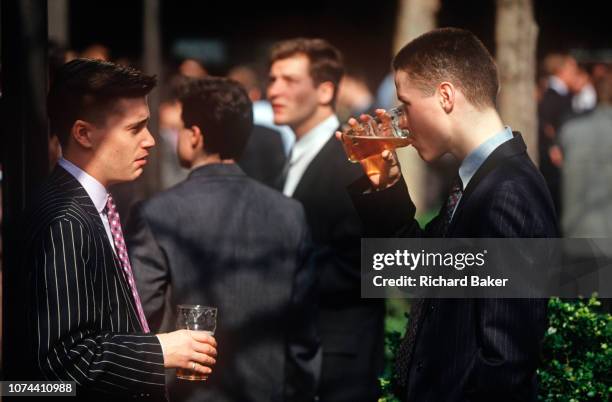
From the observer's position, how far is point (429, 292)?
131 inches

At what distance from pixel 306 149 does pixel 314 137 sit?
73 mm

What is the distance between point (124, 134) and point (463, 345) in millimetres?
1181

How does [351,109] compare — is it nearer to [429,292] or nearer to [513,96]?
[513,96]

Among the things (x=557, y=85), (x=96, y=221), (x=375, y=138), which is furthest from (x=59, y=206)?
(x=557, y=85)

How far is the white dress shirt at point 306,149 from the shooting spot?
538 cm

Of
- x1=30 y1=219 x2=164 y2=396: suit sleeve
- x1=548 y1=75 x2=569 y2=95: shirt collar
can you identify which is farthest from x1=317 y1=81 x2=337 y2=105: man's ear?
x1=548 y1=75 x2=569 y2=95: shirt collar

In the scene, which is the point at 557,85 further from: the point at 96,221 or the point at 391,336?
the point at 96,221

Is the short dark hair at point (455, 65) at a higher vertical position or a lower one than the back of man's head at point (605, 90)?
lower

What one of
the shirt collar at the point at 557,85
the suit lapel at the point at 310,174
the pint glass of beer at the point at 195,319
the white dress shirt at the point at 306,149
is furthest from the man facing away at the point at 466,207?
the shirt collar at the point at 557,85

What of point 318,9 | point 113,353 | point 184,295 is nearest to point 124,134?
point 113,353

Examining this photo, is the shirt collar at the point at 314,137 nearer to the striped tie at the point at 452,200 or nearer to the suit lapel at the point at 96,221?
the striped tie at the point at 452,200

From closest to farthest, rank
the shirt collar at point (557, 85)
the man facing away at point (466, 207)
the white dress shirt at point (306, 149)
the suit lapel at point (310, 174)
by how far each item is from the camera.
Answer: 1. the man facing away at point (466, 207)
2. the suit lapel at point (310, 174)
3. the white dress shirt at point (306, 149)
4. the shirt collar at point (557, 85)

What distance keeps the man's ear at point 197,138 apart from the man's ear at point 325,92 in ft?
4.15

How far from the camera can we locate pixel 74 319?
2.89 meters
